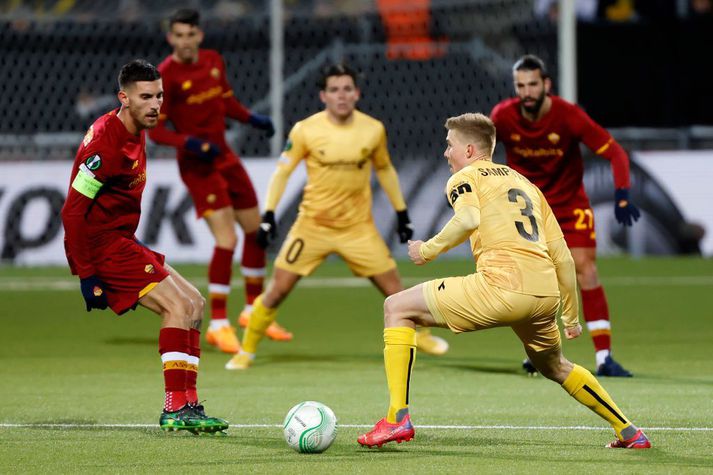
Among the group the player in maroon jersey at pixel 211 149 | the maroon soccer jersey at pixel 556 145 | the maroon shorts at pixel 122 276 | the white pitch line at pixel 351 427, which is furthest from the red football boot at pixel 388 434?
the player in maroon jersey at pixel 211 149

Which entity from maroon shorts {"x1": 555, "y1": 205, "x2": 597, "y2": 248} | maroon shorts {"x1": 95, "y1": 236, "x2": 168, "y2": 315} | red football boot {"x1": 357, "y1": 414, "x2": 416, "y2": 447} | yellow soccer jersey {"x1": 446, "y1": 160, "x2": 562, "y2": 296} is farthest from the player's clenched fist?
maroon shorts {"x1": 555, "y1": 205, "x2": 597, "y2": 248}

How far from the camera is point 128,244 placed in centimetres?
722

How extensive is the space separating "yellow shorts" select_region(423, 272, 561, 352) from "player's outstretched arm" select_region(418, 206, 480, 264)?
24 cm

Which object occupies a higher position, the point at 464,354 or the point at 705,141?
the point at 705,141

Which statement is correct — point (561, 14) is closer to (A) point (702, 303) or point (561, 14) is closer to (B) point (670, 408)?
(A) point (702, 303)

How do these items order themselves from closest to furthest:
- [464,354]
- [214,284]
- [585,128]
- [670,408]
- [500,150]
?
[670,408] < [585,128] < [464,354] < [214,284] < [500,150]

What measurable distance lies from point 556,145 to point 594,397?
3.18m

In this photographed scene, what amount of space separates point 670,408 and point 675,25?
10979 mm

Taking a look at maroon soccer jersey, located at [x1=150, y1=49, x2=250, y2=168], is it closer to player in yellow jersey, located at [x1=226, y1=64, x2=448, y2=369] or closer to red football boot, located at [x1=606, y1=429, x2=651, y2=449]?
player in yellow jersey, located at [x1=226, y1=64, x2=448, y2=369]

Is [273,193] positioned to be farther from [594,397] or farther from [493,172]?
[594,397]

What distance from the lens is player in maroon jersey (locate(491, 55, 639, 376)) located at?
9172mm

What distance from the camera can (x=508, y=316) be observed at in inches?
250

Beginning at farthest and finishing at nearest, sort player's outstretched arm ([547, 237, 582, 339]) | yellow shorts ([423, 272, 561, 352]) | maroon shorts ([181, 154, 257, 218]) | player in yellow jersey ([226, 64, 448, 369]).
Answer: maroon shorts ([181, 154, 257, 218]), player in yellow jersey ([226, 64, 448, 369]), player's outstretched arm ([547, 237, 582, 339]), yellow shorts ([423, 272, 561, 352])

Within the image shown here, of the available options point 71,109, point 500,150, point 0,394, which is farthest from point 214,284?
point 71,109
